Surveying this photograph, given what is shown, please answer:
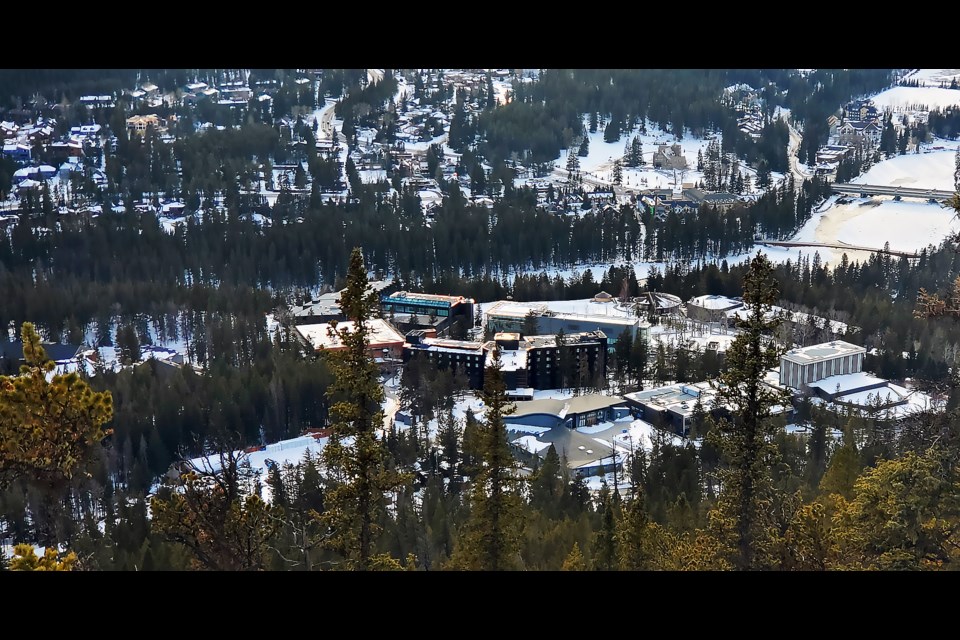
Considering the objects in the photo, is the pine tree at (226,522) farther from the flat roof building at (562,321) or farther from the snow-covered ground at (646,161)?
the snow-covered ground at (646,161)

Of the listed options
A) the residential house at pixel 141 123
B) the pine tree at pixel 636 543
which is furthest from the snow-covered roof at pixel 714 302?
the residential house at pixel 141 123

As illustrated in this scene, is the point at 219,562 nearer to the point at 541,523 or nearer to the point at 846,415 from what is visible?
the point at 541,523

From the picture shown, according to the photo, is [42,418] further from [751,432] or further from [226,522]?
[751,432]

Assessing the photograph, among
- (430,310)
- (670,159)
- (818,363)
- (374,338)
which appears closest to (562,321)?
(430,310)

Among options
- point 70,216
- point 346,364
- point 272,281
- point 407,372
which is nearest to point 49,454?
point 346,364

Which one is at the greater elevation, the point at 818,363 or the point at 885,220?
the point at 885,220
